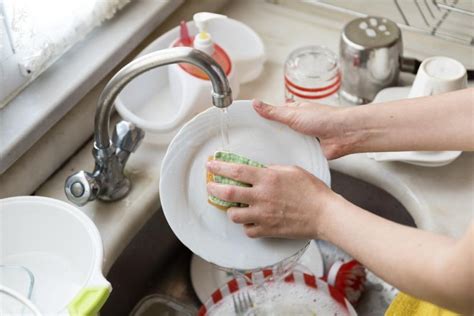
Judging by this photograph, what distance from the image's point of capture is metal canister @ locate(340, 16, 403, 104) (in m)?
1.07

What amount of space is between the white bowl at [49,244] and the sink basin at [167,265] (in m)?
0.11

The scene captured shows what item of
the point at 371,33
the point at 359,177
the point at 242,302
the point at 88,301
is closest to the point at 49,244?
the point at 88,301

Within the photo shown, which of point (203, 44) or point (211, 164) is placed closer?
point (211, 164)

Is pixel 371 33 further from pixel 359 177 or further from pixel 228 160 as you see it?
pixel 228 160

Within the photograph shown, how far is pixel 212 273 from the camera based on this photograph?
3.65 feet

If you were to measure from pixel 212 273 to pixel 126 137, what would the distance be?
0.29 meters

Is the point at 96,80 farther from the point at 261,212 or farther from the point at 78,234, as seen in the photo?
the point at 261,212

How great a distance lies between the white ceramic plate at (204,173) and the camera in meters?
0.83

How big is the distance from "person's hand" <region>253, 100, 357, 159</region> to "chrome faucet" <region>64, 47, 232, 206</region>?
115 mm

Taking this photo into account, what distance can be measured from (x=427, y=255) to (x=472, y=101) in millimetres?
240

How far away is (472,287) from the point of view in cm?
61

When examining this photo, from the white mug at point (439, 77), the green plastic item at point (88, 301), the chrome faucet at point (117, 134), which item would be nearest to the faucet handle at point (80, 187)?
the chrome faucet at point (117, 134)

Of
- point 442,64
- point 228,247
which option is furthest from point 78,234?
point 442,64

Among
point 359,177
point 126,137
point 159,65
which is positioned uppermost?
point 159,65
